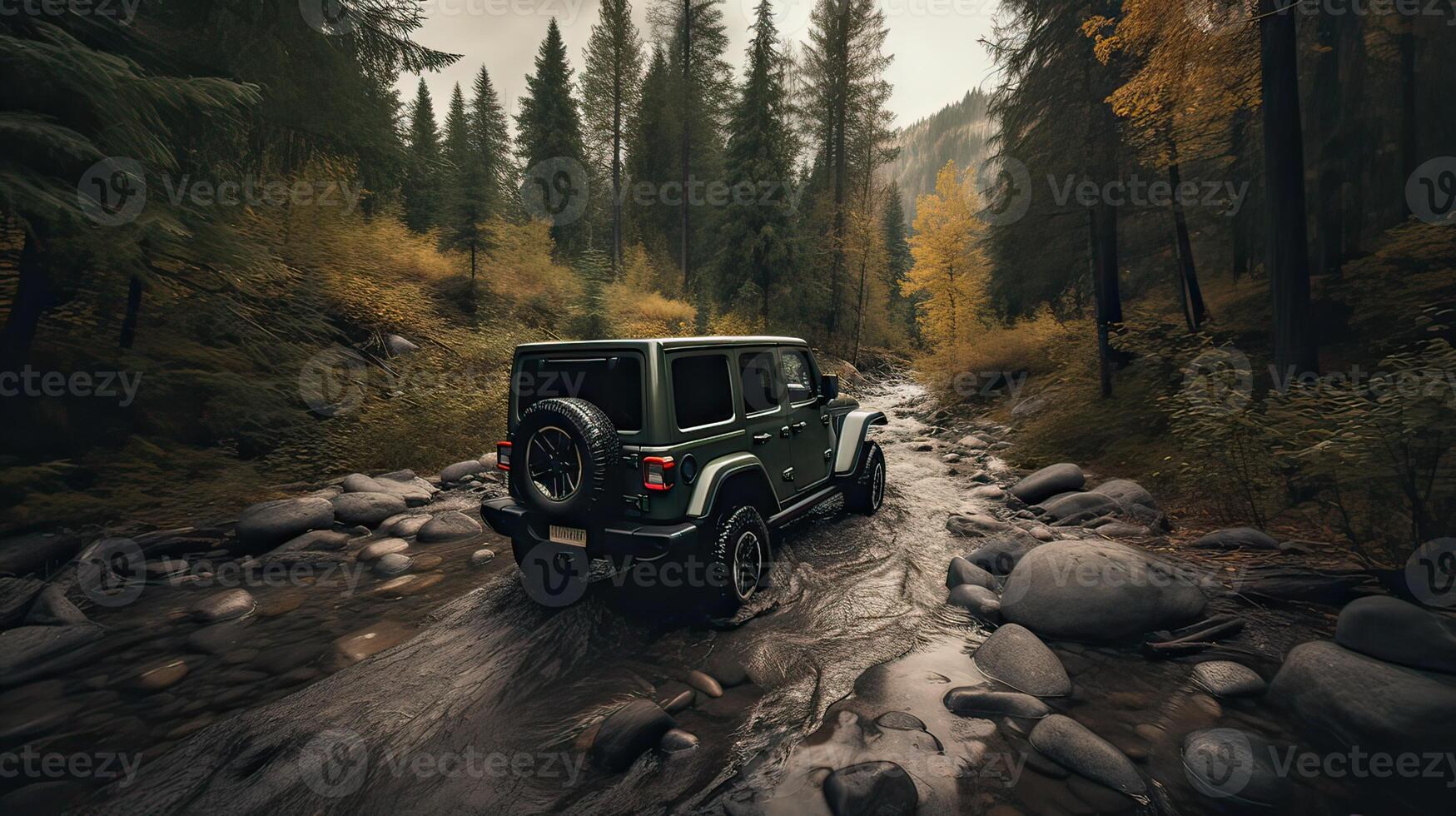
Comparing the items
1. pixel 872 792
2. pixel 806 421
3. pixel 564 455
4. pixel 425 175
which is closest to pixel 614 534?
pixel 564 455

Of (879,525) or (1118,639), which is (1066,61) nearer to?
(879,525)

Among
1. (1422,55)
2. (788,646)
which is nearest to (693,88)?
(1422,55)

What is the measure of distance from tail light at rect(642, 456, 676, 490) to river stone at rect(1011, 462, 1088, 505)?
583 centimetres

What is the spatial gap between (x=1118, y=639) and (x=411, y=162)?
12.4 meters

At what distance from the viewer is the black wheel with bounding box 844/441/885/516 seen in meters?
6.66

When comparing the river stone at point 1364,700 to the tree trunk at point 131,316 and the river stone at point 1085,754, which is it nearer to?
the river stone at point 1085,754

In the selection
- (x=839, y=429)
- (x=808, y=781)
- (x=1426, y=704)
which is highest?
(x=839, y=429)

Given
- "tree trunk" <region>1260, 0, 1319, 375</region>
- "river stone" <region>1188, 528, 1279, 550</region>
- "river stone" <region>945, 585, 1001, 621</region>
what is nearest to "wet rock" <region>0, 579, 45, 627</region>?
"river stone" <region>945, 585, 1001, 621</region>

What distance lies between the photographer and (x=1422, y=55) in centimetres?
1254

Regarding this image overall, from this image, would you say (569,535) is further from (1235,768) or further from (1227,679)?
(1227,679)

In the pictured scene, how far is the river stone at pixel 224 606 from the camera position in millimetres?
4363

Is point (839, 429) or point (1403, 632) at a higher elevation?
point (839, 429)

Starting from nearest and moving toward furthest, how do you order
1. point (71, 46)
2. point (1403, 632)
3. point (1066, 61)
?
point (1403, 632) < point (71, 46) < point (1066, 61)

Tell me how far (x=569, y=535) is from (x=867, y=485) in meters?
4.03
